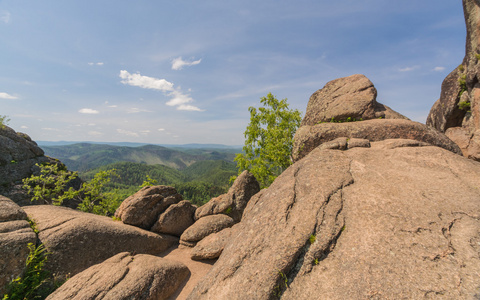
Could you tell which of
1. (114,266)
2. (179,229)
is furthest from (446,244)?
(179,229)

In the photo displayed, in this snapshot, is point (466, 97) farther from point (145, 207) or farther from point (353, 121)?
point (145, 207)

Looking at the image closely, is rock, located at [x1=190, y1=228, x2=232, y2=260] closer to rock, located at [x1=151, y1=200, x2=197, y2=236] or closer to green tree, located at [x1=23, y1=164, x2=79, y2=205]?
rock, located at [x1=151, y1=200, x2=197, y2=236]

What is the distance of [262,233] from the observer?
29.7 ft

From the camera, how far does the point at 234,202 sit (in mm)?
19391

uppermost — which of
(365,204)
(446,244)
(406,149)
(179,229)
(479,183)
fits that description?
(406,149)

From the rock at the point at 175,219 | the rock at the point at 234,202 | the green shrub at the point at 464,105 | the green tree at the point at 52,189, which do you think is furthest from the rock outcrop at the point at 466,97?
the green tree at the point at 52,189

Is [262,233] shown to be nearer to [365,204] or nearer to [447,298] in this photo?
[365,204]

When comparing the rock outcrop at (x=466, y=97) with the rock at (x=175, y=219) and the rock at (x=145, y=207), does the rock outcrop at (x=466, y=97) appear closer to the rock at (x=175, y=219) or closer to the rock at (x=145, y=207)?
the rock at (x=175, y=219)

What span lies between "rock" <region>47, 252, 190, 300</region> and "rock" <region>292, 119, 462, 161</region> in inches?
Result: 530

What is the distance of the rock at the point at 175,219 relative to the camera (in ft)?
57.9

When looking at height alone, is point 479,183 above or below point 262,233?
above

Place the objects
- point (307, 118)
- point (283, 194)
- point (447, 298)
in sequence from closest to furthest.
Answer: point (447, 298) < point (283, 194) < point (307, 118)

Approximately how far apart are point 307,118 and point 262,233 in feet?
48.4

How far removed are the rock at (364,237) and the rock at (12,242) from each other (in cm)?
1052
